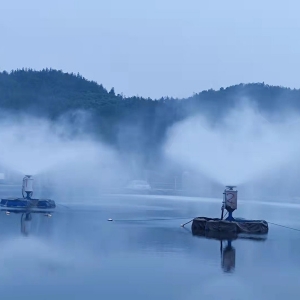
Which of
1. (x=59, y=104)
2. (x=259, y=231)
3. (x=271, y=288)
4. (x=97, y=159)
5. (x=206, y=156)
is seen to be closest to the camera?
(x=271, y=288)

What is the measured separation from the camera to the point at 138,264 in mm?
16797

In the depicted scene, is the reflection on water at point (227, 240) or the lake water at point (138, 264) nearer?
the lake water at point (138, 264)

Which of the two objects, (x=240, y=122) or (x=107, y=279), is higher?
(x=240, y=122)

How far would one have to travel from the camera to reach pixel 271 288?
14.6 m

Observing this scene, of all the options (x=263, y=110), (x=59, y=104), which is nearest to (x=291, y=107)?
(x=263, y=110)

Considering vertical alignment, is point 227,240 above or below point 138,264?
above

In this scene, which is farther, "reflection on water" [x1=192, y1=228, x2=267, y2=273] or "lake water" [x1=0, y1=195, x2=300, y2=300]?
"reflection on water" [x1=192, y1=228, x2=267, y2=273]

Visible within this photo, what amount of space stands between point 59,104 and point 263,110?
Answer: 2036 inches

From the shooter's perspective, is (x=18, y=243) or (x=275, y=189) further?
(x=275, y=189)

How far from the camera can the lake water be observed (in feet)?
45.1

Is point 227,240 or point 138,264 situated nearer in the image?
point 138,264

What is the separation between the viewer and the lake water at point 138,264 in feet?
45.1

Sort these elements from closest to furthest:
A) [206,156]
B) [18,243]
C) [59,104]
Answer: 1. [18,243]
2. [206,156]
3. [59,104]

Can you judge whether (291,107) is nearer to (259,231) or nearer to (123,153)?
(123,153)
